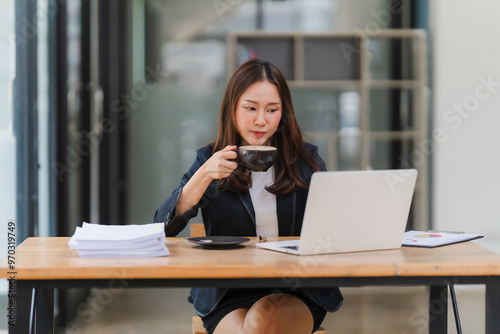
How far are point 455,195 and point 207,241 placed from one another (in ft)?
10.5

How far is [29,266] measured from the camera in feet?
4.62

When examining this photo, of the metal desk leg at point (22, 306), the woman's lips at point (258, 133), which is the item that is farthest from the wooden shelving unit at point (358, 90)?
the metal desk leg at point (22, 306)

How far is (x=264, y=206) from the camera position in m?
2.16

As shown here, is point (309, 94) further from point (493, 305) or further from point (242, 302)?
point (493, 305)

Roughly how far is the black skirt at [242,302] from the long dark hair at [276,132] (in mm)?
377

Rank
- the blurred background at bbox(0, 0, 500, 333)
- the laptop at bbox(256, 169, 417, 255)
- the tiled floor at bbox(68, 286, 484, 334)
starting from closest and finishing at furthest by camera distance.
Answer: the laptop at bbox(256, 169, 417, 255), the tiled floor at bbox(68, 286, 484, 334), the blurred background at bbox(0, 0, 500, 333)

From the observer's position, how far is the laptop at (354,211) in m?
1.50

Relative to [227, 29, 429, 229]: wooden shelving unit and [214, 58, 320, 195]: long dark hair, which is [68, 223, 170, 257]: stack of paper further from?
[227, 29, 429, 229]: wooden shelving unit

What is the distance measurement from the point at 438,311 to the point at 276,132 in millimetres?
797

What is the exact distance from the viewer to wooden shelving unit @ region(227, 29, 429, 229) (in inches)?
177

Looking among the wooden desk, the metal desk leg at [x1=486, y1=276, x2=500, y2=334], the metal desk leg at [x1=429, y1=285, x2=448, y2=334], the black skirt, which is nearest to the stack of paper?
the wooden desk

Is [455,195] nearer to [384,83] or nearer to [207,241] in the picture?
[384,83]

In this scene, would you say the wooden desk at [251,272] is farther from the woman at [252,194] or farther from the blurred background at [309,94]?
the blurred background at [309,94]

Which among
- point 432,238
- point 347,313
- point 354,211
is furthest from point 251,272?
point 347,313
